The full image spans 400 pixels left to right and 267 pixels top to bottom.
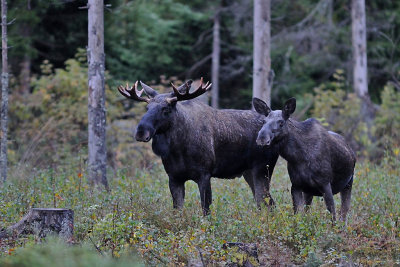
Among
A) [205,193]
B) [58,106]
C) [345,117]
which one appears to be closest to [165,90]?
[58,106]

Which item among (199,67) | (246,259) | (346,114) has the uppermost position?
(199,67)

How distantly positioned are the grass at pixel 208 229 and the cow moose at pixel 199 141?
0.43 meters

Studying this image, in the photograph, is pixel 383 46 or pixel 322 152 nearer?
pixel 322 152

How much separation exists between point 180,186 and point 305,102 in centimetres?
1685

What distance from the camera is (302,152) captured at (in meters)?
9.17

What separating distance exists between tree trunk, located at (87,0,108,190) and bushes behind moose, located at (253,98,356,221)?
163 inches

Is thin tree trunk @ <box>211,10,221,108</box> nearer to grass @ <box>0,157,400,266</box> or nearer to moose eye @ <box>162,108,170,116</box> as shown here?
grass @ <box>0,157,400,266</box>

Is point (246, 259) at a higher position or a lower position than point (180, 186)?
A: lower

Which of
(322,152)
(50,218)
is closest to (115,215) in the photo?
(50,218)

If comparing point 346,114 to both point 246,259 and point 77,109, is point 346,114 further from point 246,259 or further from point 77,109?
point 246,259

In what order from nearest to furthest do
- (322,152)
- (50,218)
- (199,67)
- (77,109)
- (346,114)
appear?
(50,218)
(322,152)
(77,109)
(346,114)
(199,67)

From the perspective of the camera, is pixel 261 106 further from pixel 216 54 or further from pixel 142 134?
pixel 216 54

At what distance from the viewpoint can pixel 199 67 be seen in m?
28.3

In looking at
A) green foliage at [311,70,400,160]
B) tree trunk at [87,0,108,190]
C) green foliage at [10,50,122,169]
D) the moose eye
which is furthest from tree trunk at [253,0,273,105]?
the moose eye
